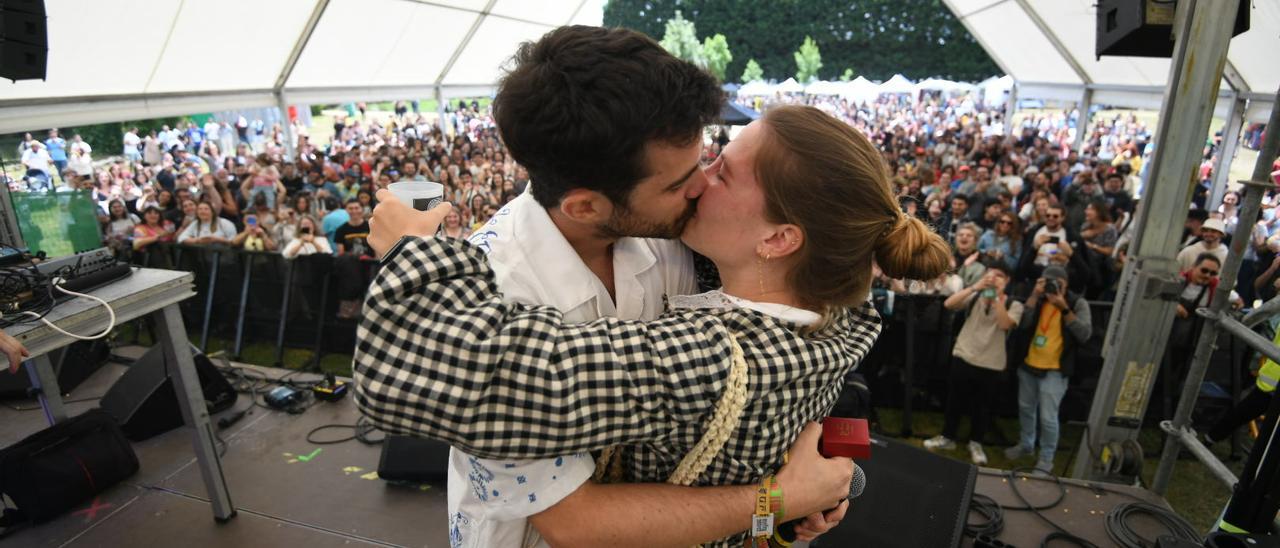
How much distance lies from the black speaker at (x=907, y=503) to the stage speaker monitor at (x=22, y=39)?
5.59 m

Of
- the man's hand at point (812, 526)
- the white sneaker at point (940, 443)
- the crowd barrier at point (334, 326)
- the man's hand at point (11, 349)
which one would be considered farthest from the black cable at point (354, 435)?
the white sneaker at point (940, 443)

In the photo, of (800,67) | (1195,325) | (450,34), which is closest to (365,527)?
(1195,325)

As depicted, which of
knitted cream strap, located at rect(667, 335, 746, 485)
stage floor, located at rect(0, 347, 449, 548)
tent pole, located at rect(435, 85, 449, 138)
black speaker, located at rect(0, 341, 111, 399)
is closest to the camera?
knitted cream strap, located at rect(667, 335, 746, 485)

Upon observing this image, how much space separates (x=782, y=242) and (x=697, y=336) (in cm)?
36

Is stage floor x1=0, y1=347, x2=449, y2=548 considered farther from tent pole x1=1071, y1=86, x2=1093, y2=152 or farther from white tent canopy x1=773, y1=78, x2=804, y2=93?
white tent canopy x1=773, y1=78, x2=804, y2=93

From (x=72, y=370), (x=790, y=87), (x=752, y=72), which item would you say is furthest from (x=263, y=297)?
(x=752, y=72)

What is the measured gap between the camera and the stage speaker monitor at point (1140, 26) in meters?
A: 3.38

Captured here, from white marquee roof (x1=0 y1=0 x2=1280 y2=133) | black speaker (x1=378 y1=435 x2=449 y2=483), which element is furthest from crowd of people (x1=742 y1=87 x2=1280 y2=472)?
black speaker (x1=378 y1=435 x2=449 y2=483)

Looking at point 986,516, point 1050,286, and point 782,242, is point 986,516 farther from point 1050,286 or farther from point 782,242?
point 782,242

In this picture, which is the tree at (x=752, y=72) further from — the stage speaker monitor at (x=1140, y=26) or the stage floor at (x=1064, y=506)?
the stage floor at (x=1064, y=506)

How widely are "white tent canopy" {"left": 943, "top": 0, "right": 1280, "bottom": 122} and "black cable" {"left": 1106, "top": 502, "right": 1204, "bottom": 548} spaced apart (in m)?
6.79

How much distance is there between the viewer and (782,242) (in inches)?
53.7

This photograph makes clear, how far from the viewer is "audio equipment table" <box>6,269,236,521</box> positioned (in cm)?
278

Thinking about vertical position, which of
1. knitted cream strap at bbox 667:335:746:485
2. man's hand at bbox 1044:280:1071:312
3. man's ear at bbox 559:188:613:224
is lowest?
man's hand at bbox 1044:280:1071:312
